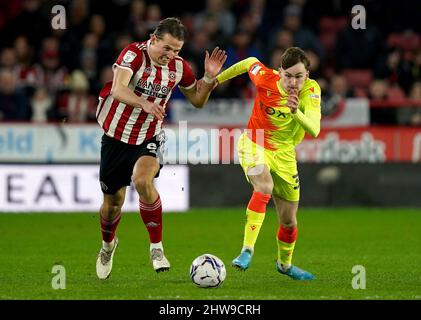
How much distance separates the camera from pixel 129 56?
8.25 m

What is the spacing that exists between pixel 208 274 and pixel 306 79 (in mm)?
1769

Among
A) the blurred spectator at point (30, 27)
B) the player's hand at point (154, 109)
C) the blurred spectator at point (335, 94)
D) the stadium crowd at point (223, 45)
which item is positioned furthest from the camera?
the blurred spectator at point (30, 27)

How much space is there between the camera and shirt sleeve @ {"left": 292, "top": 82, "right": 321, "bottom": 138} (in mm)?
7930

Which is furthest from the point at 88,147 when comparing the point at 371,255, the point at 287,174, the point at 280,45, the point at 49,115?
the point at 287,174

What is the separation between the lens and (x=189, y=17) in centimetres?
1811

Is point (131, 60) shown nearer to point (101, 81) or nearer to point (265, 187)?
point (265, 187)

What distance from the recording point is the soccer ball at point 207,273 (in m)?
7.65

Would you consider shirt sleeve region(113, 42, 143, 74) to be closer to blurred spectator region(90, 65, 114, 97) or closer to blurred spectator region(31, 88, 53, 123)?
blurred spectator region(31, 88, 53, 123)

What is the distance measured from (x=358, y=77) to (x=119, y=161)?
1006 cm

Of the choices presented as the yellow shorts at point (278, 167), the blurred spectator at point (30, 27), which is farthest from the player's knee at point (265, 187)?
the blurred spectator at point (30, 27)

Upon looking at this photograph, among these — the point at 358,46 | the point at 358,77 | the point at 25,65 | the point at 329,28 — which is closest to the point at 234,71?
the point at 25,65

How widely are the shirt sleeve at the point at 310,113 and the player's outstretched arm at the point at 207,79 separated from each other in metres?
0.77

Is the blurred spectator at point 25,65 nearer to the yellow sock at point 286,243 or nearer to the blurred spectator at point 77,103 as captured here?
the blurred spectator at point 77,103

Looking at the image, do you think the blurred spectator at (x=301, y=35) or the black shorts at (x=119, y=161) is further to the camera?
the blurred spectator at (x=301, y=35)
